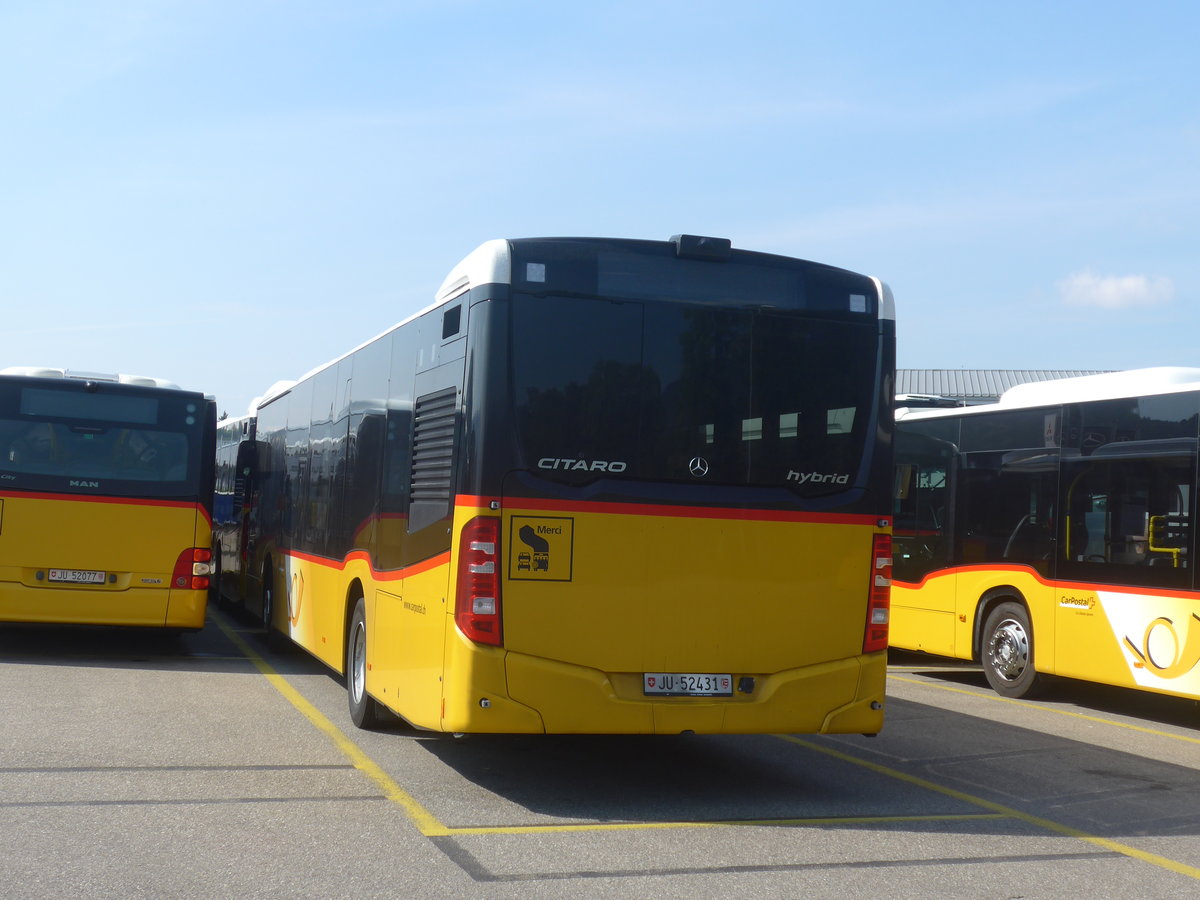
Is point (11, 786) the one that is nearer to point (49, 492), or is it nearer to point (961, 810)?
point (961, 810)

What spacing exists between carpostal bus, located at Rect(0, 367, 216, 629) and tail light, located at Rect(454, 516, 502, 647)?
7.71 meters

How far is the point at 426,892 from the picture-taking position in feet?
18.2

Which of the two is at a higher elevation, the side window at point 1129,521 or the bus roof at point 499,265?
the bus roof at point 499,265

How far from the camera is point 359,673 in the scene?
9.99 metres

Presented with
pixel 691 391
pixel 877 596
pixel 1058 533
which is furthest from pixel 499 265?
pixel 1058 533

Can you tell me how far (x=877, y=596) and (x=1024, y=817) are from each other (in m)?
1.47

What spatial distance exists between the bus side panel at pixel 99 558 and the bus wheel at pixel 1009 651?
824 centimetres

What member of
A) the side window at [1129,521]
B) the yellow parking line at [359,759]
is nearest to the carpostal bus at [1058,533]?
the side window at [1129,521]

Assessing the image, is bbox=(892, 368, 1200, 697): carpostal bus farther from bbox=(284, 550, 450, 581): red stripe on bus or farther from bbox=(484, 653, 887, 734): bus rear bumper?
bbox=(284, 550, 450, 581): red stripe on bus

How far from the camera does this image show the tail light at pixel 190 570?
14047 millimetres

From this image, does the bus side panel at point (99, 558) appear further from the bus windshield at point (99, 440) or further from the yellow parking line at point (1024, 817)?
the yellow parking line at point (1024, 817)

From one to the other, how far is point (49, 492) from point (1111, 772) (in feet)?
33.8

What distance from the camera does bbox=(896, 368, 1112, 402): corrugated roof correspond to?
2638 inches

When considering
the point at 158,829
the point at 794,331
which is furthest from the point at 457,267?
the point at 158,829
